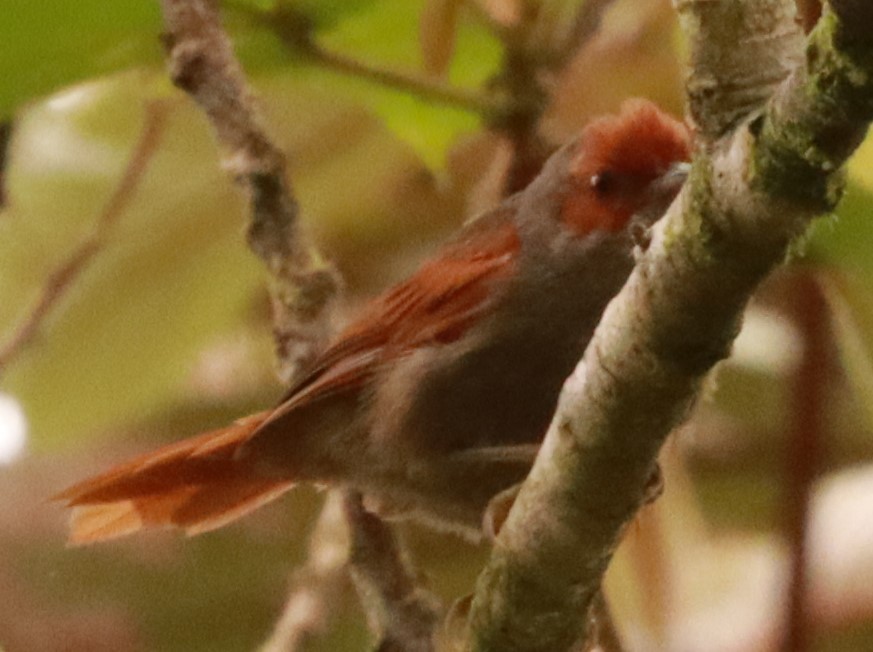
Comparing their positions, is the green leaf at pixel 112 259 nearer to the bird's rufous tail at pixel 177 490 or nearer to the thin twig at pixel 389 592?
the bird's rufous tail at pixel 177 490

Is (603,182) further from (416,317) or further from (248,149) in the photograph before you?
(248,149)

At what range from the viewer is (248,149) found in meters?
1.63

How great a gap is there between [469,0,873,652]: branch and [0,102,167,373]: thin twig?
1.15m

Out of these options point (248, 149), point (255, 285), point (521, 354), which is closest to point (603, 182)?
point (521, 354)

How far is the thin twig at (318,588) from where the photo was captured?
70.3 inches

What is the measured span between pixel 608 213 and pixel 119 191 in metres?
0.85

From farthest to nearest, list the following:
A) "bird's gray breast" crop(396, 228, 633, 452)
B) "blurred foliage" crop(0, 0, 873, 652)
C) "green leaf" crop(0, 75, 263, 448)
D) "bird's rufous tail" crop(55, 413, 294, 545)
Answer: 1. "green leaf" crop(0, 75, 263, 448)
2. "blurred foliage" crop(0, 0, 873, 652)
3. "bird's rufous tail" crop(55, 413, 294, 545)
4. "bird's gray breast" crop(396, 228, 633, 452)

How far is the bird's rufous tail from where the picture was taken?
5.73 feet

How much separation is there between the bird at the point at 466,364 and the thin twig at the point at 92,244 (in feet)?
1.16

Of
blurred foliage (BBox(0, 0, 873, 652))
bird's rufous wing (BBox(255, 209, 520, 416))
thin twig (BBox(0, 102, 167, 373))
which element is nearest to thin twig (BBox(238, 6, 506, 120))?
blurred foliage (BBox(0, 0, 873, 652))

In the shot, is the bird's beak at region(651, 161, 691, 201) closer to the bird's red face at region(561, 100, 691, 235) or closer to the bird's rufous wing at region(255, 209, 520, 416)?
the bird's red face at region(561, 100, 691, 235)

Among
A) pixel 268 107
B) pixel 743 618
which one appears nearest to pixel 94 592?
pixel 268 107

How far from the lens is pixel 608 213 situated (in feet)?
5.32

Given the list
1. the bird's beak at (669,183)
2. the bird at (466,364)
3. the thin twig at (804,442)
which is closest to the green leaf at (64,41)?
the bird at (466,364)
